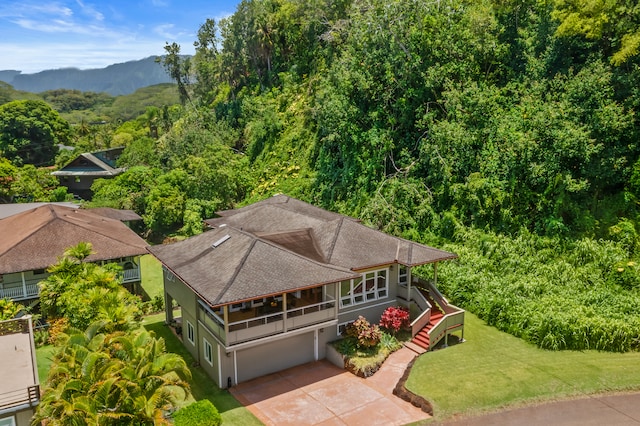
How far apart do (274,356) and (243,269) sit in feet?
12.9

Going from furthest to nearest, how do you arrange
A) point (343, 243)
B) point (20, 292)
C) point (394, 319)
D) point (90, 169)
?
point (90, 169), point (20, 292), point (343, 243), point (394, 319)

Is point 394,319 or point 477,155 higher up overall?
point 477,155

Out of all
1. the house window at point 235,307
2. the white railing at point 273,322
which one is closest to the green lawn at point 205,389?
the white railing at point 273,322

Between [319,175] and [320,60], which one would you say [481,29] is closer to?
[319,175]

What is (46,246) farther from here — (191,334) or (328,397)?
(328,397)

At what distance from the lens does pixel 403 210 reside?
29781mm

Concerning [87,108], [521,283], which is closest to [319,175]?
[521,283]

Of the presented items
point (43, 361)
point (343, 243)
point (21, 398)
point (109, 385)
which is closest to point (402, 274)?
point (343, 243)

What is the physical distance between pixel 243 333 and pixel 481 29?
87.7 ft

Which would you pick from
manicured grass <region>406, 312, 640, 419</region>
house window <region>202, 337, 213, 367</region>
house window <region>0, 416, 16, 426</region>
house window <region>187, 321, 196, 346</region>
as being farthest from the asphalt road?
house window <region>0, 416, 16, 426</region>

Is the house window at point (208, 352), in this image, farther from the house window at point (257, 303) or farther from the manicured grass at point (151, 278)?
the manicured grass at point (151, 278)

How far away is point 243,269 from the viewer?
18.0 m

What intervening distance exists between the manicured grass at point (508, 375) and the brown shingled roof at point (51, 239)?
17.9m

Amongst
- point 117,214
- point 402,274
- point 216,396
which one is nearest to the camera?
point 216,396
